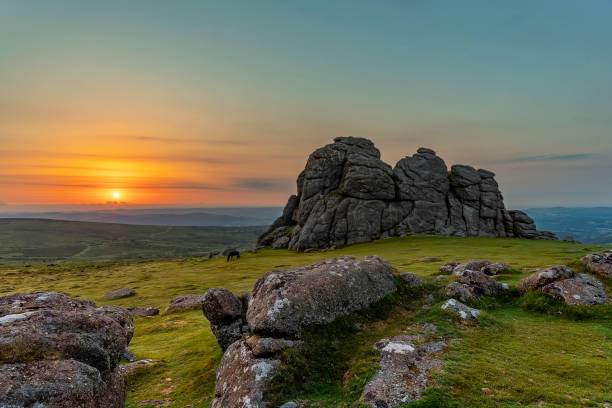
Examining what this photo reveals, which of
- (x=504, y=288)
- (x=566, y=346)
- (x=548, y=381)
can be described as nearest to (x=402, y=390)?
(x=548, y=381)

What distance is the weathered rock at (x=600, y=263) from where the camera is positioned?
67.6 ft

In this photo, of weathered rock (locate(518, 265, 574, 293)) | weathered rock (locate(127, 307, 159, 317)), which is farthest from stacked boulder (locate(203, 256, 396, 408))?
weathered rock (locate(127, 307, 159, 317))

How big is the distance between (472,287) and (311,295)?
12583mm

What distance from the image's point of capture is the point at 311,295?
13703mm

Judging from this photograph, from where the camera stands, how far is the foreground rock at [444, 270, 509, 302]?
1814 centimetres

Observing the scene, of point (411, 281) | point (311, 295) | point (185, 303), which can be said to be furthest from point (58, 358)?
point (185, 303)

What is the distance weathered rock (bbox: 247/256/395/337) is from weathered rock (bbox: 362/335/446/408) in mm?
2774

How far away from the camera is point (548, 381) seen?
32.1ft

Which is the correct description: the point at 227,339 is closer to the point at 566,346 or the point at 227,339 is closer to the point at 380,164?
the point at 566,346

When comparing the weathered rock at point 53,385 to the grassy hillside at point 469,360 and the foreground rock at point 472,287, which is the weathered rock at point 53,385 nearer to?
the grassy hillside at point 469,360

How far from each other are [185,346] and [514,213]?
104040 mm

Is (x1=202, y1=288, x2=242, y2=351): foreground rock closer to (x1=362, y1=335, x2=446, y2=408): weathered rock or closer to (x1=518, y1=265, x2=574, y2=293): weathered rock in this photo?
(x1=362, y1=335, x2=446, y2=408): weathered rock

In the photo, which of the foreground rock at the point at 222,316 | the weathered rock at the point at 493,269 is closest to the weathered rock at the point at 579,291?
the weathered rock at the point at 493,269

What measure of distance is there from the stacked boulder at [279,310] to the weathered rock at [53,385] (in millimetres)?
4188
